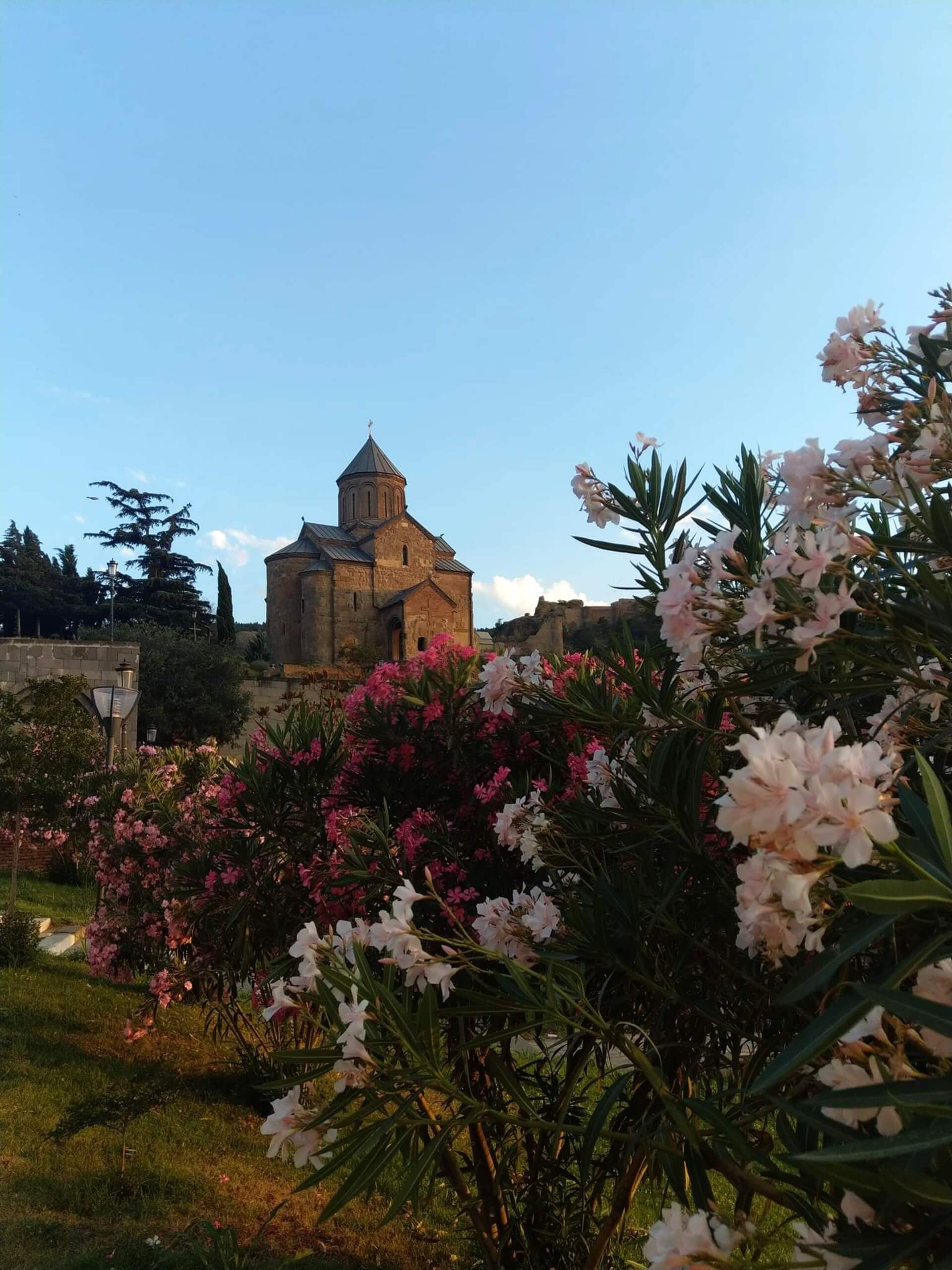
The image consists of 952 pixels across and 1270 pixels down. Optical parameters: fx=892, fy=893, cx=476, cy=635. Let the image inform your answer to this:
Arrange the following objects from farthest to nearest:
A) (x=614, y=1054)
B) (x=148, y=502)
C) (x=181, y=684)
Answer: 1. (x=148, y=502)
2. (x=181, y=684)
3. (x=614, y=1054)

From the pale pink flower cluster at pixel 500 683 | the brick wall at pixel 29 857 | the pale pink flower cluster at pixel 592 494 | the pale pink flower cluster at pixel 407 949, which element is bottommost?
the brick wall at pixel 29 857

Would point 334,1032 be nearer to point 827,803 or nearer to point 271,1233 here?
point 827,803

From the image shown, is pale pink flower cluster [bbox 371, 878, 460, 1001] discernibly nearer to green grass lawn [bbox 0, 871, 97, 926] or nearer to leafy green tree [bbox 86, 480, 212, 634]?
green grass lawn [bbox 0, 871, 97, 926]

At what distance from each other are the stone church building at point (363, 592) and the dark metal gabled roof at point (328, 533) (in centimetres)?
5

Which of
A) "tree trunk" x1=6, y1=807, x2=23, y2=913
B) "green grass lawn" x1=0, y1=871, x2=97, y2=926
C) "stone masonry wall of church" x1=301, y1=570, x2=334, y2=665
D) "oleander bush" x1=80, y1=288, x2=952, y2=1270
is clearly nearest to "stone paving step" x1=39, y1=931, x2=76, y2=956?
"green grass lawn" x1=0, y1=871, x2=97, y2=926

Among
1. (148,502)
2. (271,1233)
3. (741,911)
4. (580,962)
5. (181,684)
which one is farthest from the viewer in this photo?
(148,502)

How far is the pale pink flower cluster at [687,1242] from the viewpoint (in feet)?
2.78

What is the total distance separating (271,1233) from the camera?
3646 millimetres

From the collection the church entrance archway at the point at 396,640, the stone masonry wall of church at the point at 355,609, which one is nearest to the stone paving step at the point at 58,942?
the stone masonry wall of church at the point at 355,609

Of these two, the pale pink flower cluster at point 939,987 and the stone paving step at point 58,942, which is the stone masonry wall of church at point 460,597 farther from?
→ the pale pink flower cluster at point 939,987

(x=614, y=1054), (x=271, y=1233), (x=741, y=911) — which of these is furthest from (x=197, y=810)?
(x=741, y=911)

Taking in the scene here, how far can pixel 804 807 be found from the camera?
72 cm

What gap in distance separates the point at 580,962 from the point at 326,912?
156 cm

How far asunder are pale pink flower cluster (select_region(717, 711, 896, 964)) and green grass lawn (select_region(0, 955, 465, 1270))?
3310 mm
